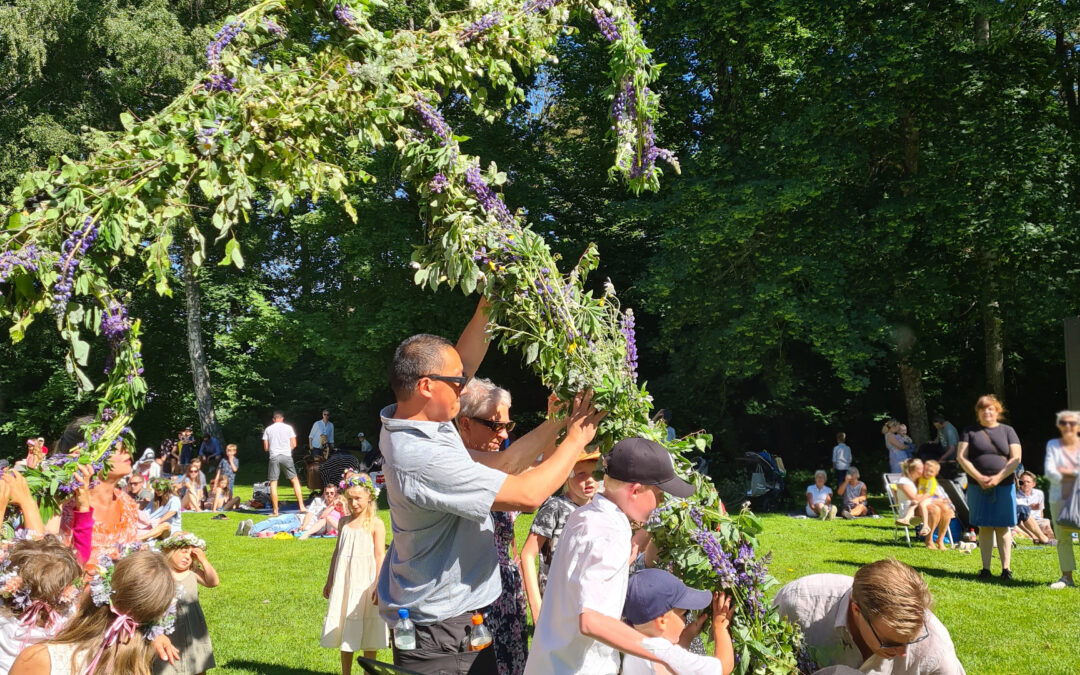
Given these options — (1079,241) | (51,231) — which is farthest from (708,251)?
(51,231)

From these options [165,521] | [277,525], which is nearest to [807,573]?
[165,521]

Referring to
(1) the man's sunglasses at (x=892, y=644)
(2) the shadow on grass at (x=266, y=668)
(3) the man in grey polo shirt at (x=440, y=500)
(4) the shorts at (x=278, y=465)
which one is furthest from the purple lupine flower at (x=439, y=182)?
(4) the shorts at (x=278, y=465)

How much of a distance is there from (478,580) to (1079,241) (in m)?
16.1

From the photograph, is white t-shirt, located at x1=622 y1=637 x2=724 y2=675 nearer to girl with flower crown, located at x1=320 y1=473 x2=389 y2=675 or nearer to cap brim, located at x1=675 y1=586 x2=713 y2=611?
cap brim, located at x1=675 y1=586 x2=713 y2=611

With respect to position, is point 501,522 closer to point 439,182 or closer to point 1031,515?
point 439,182

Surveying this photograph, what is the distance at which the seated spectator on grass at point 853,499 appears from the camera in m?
15.9

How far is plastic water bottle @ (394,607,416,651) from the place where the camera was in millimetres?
3439

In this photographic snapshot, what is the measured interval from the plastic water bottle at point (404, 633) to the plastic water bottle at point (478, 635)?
0.21 meters

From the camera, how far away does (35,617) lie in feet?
13.7

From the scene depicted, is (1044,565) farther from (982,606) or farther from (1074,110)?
(1074,110)

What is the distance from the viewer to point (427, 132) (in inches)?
151

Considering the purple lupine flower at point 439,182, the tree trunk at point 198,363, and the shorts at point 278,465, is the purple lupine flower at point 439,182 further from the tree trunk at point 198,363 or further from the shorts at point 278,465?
the tree trunk at point 198,363

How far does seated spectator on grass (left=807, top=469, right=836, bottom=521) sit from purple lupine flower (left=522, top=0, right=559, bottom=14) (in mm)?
13276

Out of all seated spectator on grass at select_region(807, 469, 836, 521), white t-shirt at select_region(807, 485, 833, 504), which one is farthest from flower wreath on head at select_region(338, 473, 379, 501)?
white t-shirt at select_region(807, 485, 833, 504)
